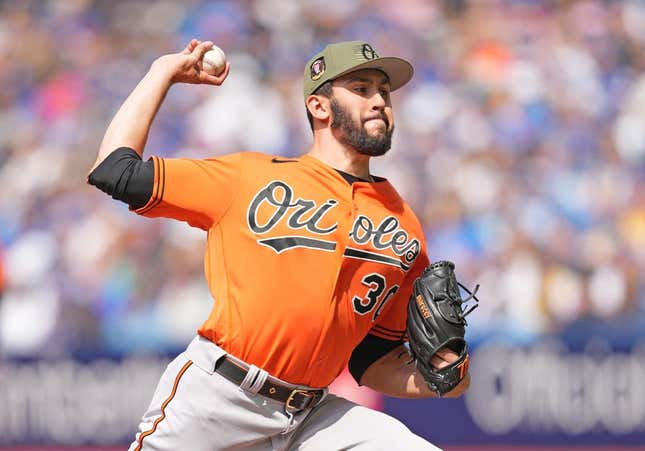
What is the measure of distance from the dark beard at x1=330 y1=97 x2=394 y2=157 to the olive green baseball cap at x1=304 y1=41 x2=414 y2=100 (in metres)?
0.15

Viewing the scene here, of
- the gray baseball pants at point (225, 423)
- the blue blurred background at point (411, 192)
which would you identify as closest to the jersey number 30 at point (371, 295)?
the gray baseball pants at point (225, 423)

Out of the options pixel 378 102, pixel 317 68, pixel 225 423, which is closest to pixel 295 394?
pixel 225 423

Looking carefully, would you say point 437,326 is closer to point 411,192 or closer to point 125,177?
point 125,177

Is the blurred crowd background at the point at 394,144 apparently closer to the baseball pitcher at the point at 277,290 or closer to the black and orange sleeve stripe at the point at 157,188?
the baseball pitcher at the point at 277,290

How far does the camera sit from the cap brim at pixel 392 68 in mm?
3555

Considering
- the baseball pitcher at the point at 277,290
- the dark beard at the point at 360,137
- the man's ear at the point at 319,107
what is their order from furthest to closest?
the man's ear at the point at 319,107 → the dark beard at the point at 360,137 → the baseball pitcher at the point at 277,290

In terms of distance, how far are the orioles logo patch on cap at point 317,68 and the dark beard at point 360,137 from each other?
176 millimetres

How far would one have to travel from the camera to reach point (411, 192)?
766 centimetres

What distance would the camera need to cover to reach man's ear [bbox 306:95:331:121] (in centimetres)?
366

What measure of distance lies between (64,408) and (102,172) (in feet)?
15.1

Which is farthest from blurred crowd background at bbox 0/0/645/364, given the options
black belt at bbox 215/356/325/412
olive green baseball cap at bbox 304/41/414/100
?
black belt at bbox 215/356/325/412

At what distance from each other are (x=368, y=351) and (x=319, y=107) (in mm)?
920

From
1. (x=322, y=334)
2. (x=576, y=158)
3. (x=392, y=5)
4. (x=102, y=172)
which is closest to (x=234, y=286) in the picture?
(x=322, y=334)

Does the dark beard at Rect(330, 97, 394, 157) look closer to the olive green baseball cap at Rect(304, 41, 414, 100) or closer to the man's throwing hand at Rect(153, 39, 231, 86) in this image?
the olive green baseball cap at Rect(304, 41, 414, 100)
